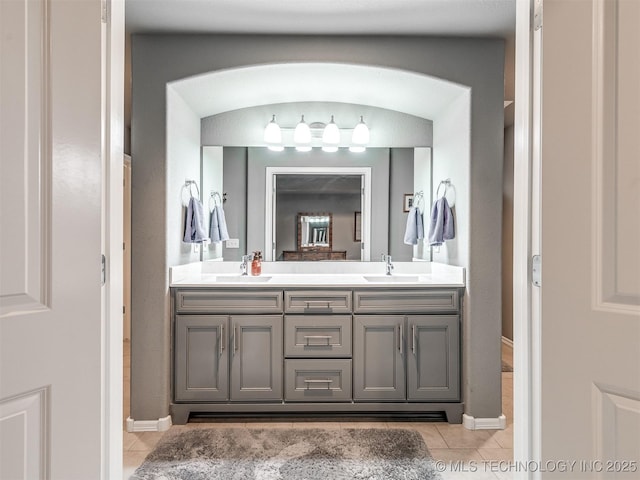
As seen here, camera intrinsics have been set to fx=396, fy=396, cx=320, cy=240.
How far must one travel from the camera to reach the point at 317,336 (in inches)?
96.6

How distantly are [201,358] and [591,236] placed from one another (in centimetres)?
218

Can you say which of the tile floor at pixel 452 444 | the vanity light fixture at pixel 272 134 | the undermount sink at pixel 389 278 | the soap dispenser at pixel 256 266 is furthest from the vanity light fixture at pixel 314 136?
the tile floor at pixel 452 444

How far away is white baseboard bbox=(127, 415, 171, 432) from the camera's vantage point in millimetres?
2344

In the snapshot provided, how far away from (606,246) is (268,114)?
8.64 ft

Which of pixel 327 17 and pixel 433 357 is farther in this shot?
pixel 433 357

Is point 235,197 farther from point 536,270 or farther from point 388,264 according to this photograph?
point 536,270

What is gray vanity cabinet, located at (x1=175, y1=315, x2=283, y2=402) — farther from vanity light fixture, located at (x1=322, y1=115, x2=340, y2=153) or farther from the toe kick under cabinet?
vanity light fixture, located at (x1=322, y1=115, x2=340, y2=153)

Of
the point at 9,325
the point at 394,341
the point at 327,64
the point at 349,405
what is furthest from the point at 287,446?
the point at 327,64

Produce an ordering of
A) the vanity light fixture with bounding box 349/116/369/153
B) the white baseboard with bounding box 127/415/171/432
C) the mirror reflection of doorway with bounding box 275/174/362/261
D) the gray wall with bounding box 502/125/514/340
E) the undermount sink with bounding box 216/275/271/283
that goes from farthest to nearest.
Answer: the gray wall with bounding box 502/125/514/340, the mirror reflection of doorway with bounding box 275/174/362/261, the vanity light fixture with bounding box 349/116/369/153, the undermount sink with bounding box 216/275/271/283, the white baseboard with bounding box 127/415/171/432

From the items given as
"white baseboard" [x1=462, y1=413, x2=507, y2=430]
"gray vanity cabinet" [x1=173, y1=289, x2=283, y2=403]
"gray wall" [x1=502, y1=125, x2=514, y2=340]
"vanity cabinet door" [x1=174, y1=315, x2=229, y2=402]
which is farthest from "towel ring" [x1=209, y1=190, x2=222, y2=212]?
"gray wall" [x1=502, y1=125, x2=514, y2=340]

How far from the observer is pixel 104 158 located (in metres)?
1.02

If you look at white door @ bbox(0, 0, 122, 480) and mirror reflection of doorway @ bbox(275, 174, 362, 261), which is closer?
white door @ bbox(0, 0, 122, 480)

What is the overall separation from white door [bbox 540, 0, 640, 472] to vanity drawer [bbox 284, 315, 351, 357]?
1559 millimetres

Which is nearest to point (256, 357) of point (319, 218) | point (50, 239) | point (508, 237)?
point (319, 218)
